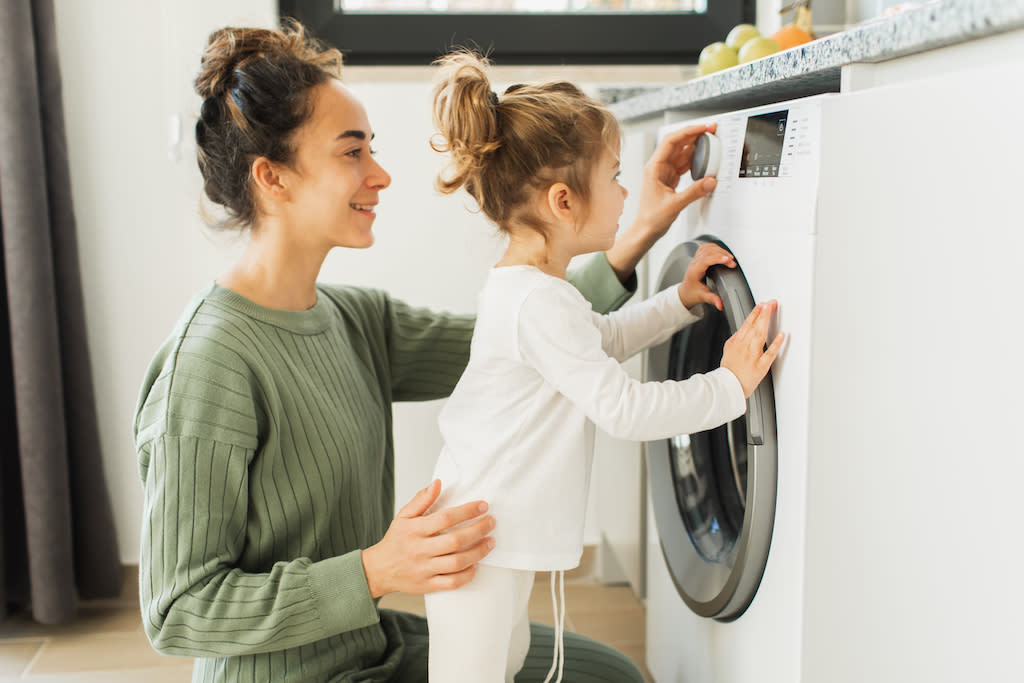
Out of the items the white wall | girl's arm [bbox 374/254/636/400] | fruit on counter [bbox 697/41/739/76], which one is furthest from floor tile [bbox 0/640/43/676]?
fruit on counter [bbox 697/41/739/76]

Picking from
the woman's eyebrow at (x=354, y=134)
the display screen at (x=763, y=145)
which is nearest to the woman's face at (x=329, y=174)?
the woman's eyebrow at (x=354, y=134)

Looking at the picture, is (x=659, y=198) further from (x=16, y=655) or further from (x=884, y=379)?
(x=16, y=655)

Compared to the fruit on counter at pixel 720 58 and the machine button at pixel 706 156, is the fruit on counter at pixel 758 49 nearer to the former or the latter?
the fruit on counter at pixel 720 58

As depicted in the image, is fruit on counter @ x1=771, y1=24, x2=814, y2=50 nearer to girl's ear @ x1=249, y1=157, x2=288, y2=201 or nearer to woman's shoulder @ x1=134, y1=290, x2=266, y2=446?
girl's ear @ x1=249, y1=157, x2=288, y2=201

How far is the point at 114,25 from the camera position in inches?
76.6

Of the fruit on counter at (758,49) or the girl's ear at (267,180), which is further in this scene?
the fruit on counter at (758,49)

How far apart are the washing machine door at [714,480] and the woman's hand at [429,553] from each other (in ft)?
0.99

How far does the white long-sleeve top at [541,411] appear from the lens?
3.34 feet

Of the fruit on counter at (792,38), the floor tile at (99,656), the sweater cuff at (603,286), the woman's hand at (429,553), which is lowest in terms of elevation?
the floor tile at (99,656)

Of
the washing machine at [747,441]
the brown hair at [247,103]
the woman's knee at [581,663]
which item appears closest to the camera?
the washing machine at [747,441]

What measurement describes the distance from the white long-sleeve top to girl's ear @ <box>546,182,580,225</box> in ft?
0.26

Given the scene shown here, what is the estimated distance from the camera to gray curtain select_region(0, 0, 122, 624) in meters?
1.81

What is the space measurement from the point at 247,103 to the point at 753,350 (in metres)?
0.68

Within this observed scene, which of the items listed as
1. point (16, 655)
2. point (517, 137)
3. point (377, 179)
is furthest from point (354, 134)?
point (16, 655)
